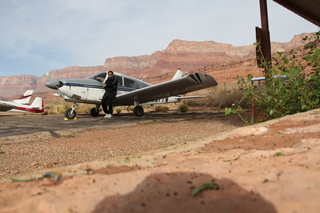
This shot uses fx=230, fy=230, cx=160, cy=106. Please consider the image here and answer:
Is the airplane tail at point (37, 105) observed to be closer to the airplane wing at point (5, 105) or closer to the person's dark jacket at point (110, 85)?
the airplane wing at point (5, 105)

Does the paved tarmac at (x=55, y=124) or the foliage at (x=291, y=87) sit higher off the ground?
the foliage at (x=291, y=87)

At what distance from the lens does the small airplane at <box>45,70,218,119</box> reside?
926cm

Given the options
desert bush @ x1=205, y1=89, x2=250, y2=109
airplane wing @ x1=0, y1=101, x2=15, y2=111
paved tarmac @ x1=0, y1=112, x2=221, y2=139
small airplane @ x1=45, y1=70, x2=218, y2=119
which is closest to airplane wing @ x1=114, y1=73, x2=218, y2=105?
small airplane @ x1=45, y1=70, x2=218, y2=119

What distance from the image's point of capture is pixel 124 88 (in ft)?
36.9

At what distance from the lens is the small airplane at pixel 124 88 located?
364 inches

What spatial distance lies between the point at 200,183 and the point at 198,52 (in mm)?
150133

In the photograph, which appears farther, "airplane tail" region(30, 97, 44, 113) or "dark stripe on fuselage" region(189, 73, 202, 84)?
"airplane tail" region(30, 97, 44, 113)

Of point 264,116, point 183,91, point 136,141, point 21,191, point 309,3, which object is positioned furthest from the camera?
point 183,91

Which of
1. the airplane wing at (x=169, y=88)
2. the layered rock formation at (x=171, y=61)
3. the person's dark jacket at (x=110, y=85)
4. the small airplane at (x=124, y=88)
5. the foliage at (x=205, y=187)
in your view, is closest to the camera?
the foliage at (x=205, y=187)

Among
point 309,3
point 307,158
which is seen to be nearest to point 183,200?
point 307,158

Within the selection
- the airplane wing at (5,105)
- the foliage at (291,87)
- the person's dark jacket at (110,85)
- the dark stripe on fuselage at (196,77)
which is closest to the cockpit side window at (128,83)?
the person's dark jacket at (110,85)

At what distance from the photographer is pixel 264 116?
5227 mm

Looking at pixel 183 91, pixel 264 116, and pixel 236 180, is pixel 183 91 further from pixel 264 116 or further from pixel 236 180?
pixel 236 180

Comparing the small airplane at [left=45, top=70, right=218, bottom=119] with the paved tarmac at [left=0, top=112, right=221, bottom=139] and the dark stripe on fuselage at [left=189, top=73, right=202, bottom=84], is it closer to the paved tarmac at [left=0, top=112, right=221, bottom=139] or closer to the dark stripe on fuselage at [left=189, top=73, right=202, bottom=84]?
the dark stripe on fuselage at [left=189, top=73, right=202, bottom=84]
